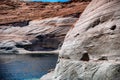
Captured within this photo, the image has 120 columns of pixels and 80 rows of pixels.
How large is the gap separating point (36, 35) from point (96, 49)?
202 ft

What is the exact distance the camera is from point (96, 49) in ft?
34.3

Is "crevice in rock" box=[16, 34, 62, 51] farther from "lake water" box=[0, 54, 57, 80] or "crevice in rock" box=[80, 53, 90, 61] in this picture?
"crevice in rock" box=[80, 53, 90, 61]

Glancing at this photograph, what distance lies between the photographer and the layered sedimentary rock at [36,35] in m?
67.4

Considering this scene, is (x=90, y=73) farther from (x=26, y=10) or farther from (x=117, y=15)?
(x=26, y=10)

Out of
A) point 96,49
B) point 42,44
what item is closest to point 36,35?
point 42,44

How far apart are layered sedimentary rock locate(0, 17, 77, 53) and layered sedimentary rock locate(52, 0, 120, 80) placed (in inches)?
2089

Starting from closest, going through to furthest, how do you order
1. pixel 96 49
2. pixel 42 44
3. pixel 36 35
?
pixel 96 49 → pixel 42 44 → pixel 36 35

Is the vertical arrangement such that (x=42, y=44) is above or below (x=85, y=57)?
below

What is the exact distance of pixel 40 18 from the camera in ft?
269

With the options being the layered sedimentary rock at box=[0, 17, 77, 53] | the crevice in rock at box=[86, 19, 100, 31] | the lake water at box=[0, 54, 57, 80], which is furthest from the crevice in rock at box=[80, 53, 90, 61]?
the layered sedimentary rock at box=[0, 17, 77, 53]

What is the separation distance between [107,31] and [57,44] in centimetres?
5790

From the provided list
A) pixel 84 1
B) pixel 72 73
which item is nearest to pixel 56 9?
pixel 84 1

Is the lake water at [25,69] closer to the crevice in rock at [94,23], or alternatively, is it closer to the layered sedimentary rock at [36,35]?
the crevice in rock at [94,23]

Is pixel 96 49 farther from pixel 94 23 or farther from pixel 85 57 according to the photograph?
pixel 94 23
